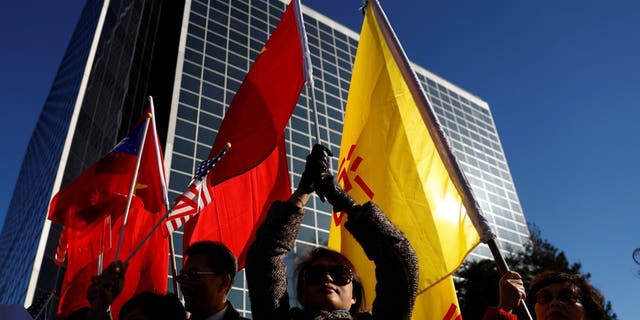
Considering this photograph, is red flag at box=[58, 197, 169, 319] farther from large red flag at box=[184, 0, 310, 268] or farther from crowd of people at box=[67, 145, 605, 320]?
crowd of people at box=[67, 145, 605, 320]

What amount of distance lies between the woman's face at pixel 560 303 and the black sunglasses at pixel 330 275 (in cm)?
121

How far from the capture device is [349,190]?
409 cm

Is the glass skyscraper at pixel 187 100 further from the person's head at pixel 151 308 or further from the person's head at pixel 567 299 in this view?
the person's head at pixel 567 299

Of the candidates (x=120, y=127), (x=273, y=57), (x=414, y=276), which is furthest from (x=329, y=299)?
(x=120, y=127)

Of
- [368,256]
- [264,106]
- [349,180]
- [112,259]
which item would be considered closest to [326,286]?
[368,256]

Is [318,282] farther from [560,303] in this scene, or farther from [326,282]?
[560,303]

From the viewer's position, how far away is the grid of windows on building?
22.9 m

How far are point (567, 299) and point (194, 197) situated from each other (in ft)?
9.74

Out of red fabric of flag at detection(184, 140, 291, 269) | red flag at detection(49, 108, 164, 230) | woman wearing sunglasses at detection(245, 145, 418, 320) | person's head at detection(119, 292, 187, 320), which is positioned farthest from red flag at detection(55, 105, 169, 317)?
woman wearing sunglasses at detection(245, 145, 418, 320)

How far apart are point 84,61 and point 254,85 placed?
28.3 metres

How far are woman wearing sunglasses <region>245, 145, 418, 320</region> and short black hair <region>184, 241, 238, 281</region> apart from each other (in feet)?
1.51

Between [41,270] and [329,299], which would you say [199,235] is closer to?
[329,299]

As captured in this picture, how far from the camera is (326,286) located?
2.21 m

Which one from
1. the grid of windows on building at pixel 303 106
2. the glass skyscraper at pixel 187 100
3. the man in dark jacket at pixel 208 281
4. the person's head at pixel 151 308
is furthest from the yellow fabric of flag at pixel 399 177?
the glass skyscraper at pixel 187 100
